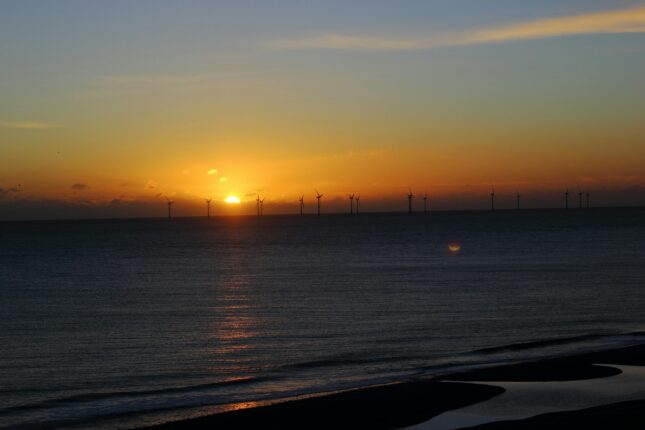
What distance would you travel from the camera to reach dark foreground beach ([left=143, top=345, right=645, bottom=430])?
21.9 meters

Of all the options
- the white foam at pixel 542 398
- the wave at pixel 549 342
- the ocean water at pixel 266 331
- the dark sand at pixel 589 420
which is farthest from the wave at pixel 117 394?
the dark sand at pixel 589 420

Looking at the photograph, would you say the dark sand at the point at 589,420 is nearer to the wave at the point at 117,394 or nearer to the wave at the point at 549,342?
the wave at the point at 117,394

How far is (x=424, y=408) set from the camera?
24.6 metres

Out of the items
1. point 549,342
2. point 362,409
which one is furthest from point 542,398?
point 549,342

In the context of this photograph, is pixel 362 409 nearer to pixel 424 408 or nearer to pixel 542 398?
pixel 424 408

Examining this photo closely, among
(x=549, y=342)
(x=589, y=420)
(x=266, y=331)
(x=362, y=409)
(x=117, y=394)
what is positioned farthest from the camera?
(x=266, y=331)

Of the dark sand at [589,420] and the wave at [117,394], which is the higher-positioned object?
the dark sand at [589,420]

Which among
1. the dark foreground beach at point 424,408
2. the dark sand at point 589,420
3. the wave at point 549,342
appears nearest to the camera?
the dark sand at point 589,420

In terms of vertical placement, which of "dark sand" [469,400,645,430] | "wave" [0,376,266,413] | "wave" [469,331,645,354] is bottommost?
"wave" [0,376,266,413]

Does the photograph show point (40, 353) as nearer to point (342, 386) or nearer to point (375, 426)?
point (342, 386)

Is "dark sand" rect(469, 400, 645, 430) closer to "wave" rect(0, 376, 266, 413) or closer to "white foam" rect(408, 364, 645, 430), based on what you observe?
"white foam" rect(408, 364, 645, 430)

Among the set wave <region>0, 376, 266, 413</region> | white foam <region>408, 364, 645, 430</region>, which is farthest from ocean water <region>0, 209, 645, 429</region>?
white foam <region>408, 364, 645, 430</region>

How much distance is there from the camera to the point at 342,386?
28.6 metres

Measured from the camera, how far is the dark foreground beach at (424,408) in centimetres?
2191
